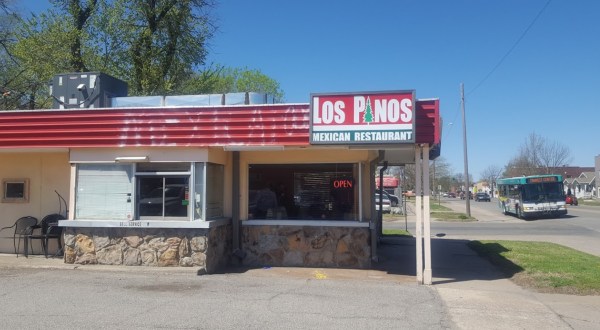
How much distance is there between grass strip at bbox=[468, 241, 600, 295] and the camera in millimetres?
9320

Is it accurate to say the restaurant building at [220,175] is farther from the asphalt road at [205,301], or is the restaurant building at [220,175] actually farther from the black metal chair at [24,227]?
the asphalt road at [205,301]

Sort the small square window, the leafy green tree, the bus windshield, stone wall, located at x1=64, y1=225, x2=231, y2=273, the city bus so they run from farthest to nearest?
the bus windshield → the city bus → the leafy green tree → the small square window → stone wall, located at x1=64, y1=225, x2=231, y2=273

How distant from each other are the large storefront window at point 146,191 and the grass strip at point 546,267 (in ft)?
21.7

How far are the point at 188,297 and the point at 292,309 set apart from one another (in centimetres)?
177

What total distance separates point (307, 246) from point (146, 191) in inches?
144

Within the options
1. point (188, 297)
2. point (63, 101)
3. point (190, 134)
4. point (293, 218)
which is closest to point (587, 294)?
point (293, 218)

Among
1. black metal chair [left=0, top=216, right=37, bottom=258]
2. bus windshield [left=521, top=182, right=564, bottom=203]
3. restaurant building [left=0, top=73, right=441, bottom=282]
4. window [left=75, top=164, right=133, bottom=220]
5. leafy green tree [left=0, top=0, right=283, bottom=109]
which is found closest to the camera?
restaurant building [left=0, top=73, right=441, bottom=282]

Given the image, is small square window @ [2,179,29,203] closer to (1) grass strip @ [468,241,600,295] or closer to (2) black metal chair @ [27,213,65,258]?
(2) black metal chair @ [27,213,65,258]

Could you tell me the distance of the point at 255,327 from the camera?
20.7 ft

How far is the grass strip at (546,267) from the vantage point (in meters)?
9.32

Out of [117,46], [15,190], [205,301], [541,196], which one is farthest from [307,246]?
[541,196]

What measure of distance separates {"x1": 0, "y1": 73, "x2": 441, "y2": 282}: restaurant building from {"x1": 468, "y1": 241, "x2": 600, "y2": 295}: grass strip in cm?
233

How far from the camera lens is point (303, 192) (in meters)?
11.6

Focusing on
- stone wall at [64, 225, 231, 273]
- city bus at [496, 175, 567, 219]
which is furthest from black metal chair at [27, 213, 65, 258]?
city bus at [496, 175, 567, 219]
